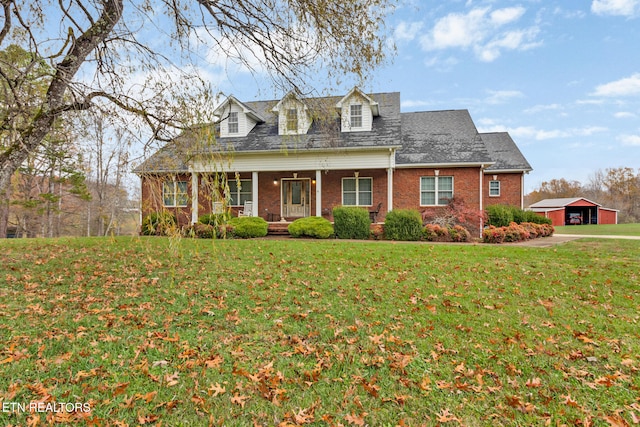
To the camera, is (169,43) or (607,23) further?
(607,23)

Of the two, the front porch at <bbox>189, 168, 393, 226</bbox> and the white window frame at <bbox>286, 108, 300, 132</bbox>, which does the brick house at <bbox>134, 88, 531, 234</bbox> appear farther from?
the white window frame at <bbox>286, 108, 300, 132</bbox>

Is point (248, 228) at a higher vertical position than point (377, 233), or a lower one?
higher

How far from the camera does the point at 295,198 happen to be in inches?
708

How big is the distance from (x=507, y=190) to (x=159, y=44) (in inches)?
773

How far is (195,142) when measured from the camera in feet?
13.7

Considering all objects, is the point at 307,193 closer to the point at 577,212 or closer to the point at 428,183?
the point at 428,183

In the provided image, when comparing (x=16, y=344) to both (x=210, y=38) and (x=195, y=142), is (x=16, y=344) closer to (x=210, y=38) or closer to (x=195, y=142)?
(x=195, y=142)

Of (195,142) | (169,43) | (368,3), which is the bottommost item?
(195,142)

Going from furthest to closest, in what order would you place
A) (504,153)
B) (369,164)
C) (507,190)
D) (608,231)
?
1. (504,153)
2. (507,190)
3. (608,231)
4. (369,164)

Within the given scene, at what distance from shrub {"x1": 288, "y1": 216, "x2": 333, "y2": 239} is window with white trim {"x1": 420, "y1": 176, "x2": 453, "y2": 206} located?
607 centimetres

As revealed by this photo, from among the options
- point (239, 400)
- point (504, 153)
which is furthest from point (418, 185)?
point (239, 400)

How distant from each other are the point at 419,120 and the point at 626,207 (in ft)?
180

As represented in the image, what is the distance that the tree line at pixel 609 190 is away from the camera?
51594 millimetres

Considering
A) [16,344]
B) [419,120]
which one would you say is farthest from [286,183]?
[16,344]
